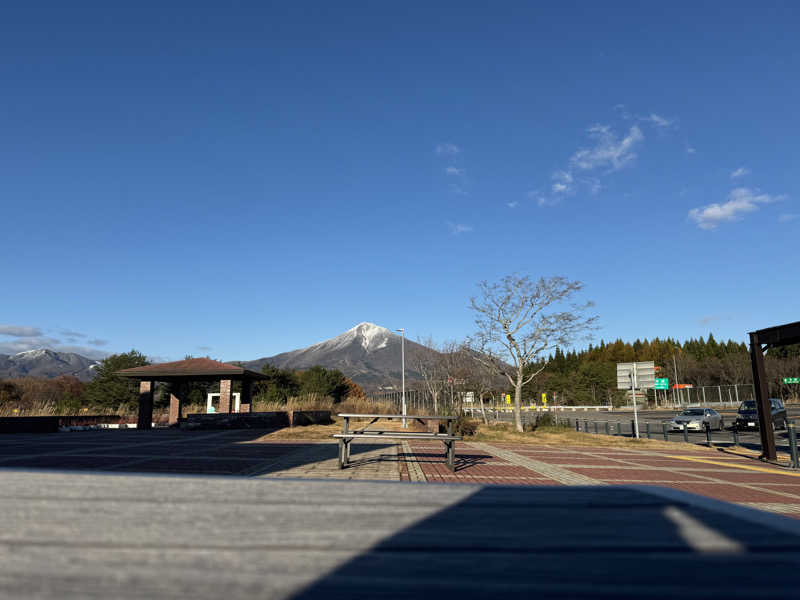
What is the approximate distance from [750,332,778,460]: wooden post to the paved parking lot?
1.69 feet

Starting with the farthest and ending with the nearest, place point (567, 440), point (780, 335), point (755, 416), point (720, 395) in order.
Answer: point (720, 395), point (755, 416), point (567, 440), point (780, 335)

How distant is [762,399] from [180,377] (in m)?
22.8

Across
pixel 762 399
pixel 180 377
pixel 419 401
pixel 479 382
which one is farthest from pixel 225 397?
pixel 762 399

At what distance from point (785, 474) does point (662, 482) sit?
418 cm

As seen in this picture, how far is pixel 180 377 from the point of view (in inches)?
917

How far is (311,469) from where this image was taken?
8258 millimetres

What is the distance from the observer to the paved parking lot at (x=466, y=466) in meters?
7.55

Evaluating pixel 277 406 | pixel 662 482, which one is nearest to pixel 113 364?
pixel 277 406

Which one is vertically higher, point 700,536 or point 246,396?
point 700,536

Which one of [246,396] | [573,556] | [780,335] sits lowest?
[246,396]

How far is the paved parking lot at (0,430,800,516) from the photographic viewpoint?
7.55 meters

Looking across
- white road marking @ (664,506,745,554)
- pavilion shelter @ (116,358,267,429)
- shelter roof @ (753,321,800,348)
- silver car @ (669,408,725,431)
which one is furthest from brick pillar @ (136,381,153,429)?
white road marking @ (664,506,745,554)

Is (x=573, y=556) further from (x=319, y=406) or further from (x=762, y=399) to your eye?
(x=319, y=406)

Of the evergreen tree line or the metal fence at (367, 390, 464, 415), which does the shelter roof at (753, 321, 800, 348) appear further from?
the evergreen tree line
